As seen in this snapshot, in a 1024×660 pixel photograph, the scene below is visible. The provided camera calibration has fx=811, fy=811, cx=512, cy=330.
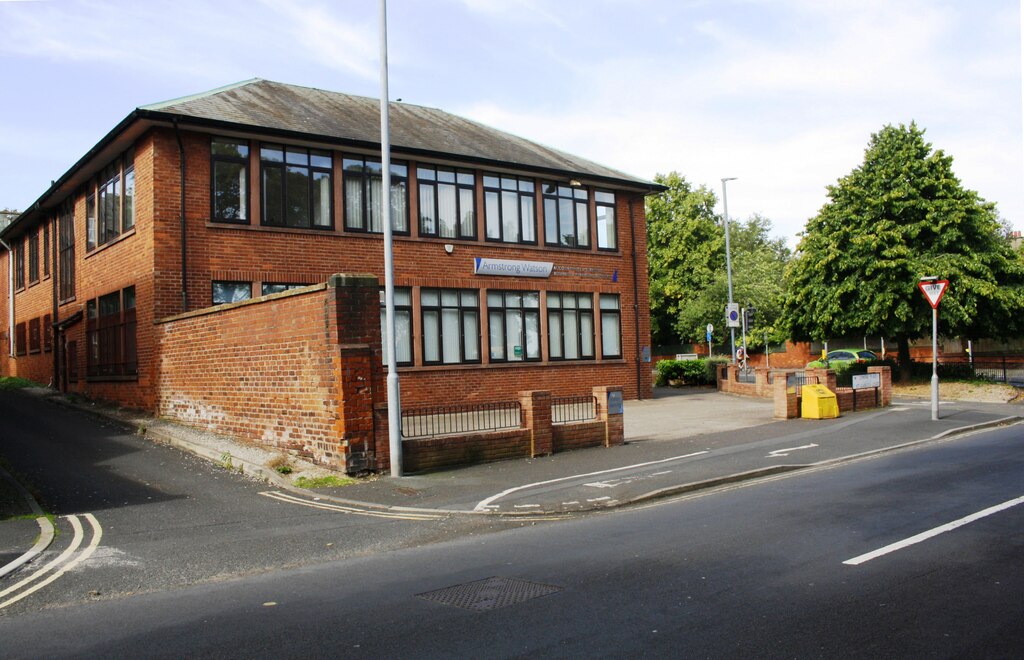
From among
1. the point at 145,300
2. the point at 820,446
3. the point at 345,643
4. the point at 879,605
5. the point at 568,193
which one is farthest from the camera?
the point at 568,193

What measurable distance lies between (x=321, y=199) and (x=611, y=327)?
10.7m

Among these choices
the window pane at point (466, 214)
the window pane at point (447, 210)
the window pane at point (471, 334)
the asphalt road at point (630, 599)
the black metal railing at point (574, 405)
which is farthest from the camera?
the window pane at point (466, 214)

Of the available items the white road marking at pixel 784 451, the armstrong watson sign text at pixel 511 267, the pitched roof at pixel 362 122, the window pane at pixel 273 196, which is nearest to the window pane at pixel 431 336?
the armstrong watson sign text at pixel 511 267

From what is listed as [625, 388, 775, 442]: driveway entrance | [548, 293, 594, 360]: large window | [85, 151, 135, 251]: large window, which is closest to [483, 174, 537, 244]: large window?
[548, 293, 594, 360]: large window

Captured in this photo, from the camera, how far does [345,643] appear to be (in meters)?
5.00

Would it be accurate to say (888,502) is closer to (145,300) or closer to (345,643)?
(345,643)

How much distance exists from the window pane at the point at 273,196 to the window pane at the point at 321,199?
867 mm

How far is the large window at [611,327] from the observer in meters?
26.9

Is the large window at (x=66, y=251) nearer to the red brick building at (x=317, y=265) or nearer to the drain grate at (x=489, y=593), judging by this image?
the red brick building at (x=317, y=265)

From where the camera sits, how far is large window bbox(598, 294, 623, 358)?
2694cm

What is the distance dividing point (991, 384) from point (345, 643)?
2873cm

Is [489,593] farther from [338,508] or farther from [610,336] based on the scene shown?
[610,336]

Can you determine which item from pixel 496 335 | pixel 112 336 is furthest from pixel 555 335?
pixel 112 336

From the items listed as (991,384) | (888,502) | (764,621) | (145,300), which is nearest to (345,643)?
(764,621)
